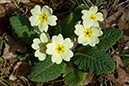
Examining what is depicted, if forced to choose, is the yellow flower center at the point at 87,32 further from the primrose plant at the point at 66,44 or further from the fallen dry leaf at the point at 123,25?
the fallen dry leaf at the point at 123,25

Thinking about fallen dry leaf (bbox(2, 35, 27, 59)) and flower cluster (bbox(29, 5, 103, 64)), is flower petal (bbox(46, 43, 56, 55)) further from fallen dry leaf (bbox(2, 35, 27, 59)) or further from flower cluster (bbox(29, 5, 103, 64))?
fallen dry leaf (bbox(2, 35, 27, 59))

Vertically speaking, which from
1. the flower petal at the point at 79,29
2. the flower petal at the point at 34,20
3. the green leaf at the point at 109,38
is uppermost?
the flower petal at the point at 34,20

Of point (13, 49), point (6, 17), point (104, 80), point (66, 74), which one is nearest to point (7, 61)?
point (13, 49)

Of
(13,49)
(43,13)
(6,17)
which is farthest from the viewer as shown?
(6,17)

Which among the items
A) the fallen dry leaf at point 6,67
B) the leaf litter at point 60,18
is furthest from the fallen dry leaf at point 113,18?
the fallen dry leaf at point 6,67

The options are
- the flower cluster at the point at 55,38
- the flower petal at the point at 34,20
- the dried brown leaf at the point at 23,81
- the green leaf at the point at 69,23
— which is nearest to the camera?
the flower cluster at the point at 55,38

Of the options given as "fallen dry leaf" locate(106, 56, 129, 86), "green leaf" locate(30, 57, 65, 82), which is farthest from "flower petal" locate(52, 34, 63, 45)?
"fallen dry leaf" locate(106, 56, 129, 86)

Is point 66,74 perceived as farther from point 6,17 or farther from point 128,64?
point 6,17
